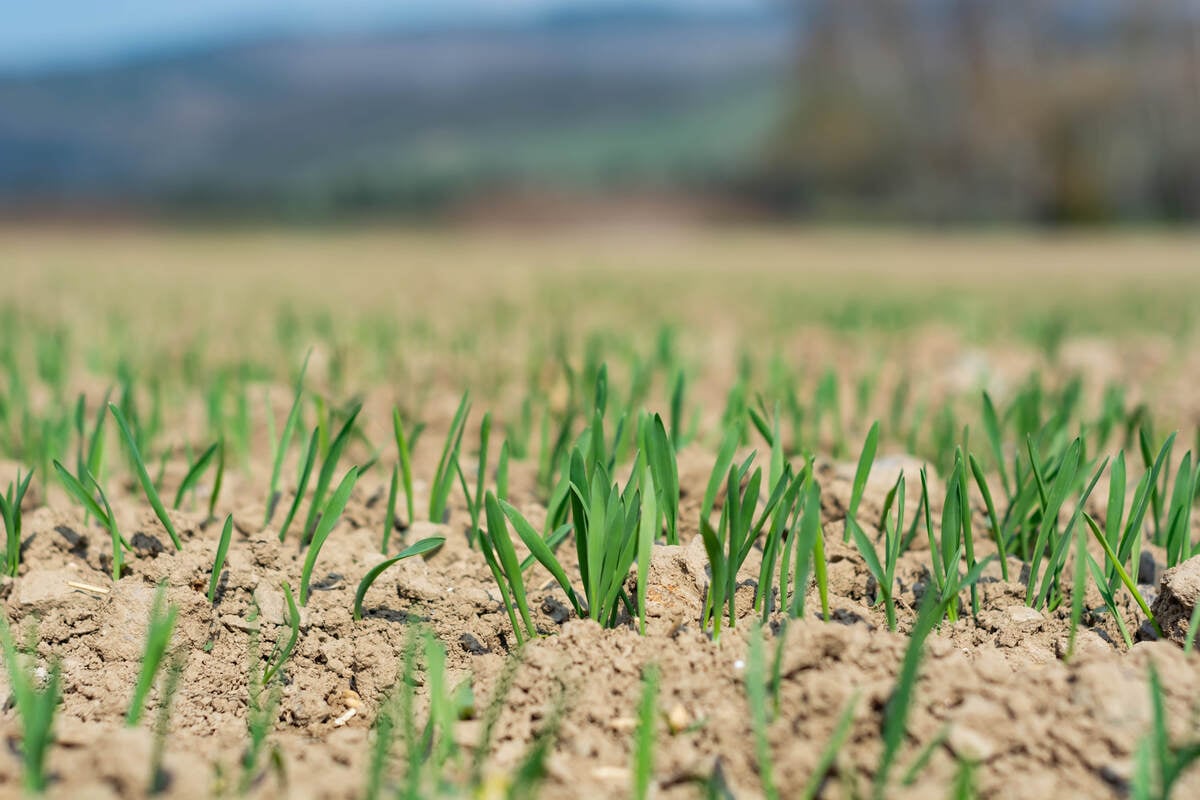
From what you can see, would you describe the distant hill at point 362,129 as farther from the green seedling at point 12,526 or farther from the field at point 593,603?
the green seedling at point 12,526

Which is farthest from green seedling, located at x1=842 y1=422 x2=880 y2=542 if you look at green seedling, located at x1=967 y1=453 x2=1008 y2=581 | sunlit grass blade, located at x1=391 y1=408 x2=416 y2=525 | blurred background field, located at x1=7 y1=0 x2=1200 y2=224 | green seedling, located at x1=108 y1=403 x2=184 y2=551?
blurred background field, located at x1=7 y1=0 x2=1200 y2=224

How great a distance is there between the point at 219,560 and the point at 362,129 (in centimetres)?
5657

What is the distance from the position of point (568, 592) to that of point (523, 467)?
628 mm

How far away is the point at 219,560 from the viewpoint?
1181 mm

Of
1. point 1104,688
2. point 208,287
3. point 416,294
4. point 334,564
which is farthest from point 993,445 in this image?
point 208,287

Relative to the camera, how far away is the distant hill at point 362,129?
84.9 ft

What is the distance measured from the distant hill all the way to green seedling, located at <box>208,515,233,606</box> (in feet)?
64.8

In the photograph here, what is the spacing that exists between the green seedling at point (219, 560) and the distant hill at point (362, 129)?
19.8 m

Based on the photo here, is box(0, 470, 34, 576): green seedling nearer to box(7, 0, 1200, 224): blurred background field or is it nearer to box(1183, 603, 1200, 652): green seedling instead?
box(1183, 603, 1200, 652): green seedling

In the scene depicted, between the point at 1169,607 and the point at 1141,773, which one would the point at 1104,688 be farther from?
the point at 1169,607

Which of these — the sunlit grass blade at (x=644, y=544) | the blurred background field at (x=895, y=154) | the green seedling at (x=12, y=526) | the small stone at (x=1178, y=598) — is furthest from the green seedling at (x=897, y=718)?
the blurred background field at (x=895, y=154)

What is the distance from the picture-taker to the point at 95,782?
2.72ft

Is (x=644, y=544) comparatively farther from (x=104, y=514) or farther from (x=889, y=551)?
(x=104, y=514)

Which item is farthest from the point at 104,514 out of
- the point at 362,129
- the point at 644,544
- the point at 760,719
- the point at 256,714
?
the point at 362,129
